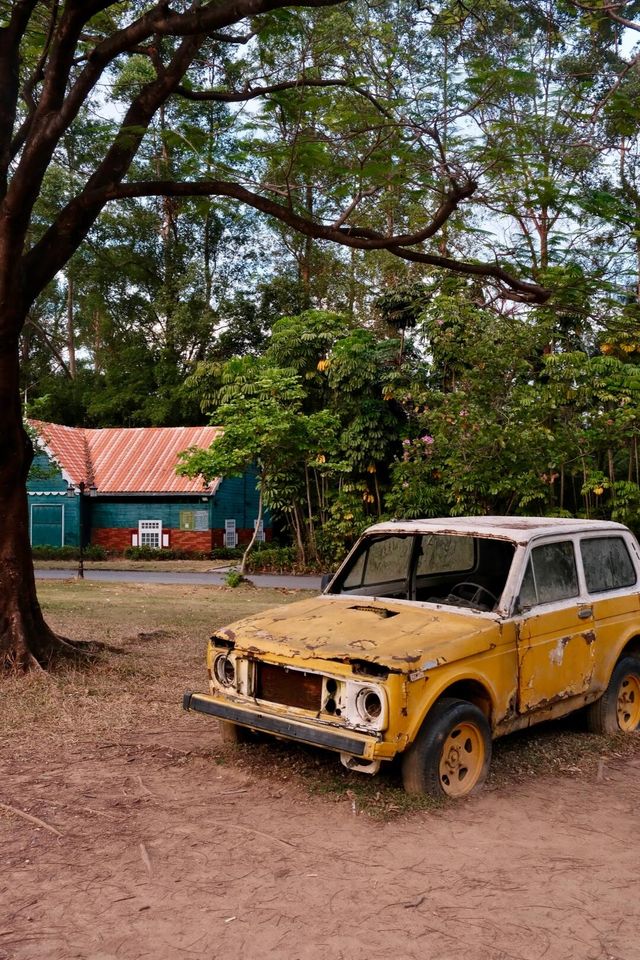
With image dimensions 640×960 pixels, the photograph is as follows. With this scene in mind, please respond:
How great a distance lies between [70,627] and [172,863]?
8206 mm

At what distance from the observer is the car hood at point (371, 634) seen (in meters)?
4.84

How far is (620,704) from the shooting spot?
22.0 ft

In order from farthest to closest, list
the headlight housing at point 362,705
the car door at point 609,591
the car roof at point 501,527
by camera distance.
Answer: the car door at point 609,591 → the car roof at point 501,527 → the headlight housing at point 362,705

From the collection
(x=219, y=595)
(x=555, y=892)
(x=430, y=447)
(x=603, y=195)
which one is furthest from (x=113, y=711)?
(x=430, y=447)

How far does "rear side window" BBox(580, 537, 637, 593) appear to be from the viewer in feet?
21.4

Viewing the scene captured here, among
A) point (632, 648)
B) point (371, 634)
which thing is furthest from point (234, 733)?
point (632, 648)

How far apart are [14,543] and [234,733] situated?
3459 mm

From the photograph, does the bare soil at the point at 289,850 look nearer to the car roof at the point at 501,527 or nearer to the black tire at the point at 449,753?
the black tire at the point at 449,753

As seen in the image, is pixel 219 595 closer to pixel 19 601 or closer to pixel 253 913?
pixel 19 601

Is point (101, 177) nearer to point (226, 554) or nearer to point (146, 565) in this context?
point (146, 565)

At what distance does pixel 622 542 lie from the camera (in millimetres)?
7062

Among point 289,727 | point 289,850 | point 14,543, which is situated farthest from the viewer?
point 14,543

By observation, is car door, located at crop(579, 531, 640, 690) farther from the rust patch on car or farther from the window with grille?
the window with grille

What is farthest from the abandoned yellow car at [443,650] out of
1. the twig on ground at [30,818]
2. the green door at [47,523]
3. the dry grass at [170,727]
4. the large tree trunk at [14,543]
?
the green door at [47,523]
